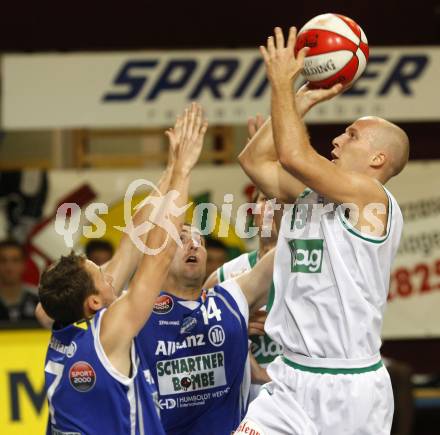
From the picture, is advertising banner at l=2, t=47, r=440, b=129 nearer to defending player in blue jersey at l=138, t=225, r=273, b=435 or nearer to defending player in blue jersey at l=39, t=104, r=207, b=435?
defending player in blue jersey at l=138, t=225, r=273, b=435

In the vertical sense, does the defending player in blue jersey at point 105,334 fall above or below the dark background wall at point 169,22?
below

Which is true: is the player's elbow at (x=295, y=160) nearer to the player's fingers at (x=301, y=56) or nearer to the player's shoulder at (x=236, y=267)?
the player's fingers at (x=301, y=56)

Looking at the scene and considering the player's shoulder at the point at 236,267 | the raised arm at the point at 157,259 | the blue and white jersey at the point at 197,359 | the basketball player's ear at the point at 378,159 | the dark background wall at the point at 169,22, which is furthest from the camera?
the dark background wall at the point at 169,22

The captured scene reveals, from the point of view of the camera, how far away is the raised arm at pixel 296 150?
435 centimetres

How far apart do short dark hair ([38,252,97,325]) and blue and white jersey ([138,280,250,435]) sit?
71 cm

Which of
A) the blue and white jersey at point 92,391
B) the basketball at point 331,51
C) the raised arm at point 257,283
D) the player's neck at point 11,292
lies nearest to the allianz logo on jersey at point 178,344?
the raised arm at point 257,283

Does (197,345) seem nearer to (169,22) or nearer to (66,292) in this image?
(66,292)

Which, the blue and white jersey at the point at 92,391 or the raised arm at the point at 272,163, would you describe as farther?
the raised arm at the point at 272,163

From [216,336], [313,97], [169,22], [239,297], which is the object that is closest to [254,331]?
[239,297]

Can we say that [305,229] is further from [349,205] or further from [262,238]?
[262,238]

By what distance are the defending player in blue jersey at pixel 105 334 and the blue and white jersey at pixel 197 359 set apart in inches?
21.0

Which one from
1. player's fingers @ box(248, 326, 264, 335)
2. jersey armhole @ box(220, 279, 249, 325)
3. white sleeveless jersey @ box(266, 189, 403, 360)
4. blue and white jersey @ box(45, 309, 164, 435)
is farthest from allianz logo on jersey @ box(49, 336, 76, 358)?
player's fingers @ box(248, 326, 264, 335)

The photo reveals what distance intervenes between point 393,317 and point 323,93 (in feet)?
15.7

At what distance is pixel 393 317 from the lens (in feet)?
30.3
